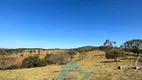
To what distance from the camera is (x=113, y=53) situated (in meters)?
33.8

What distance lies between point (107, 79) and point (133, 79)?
92.0 inches

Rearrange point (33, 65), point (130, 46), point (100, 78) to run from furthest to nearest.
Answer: point (130, 46) → point (33, 65) → point (100, 78)

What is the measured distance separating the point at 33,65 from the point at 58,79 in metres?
20.8

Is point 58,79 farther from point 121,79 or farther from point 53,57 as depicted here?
point 53,57

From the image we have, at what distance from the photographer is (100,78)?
13.8 meters

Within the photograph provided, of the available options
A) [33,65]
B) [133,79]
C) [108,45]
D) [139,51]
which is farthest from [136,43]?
[133,79]

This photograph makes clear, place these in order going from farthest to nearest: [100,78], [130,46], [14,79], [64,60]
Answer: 1. [130,46]
2. [64,60]
3. [14,79]
4. [100,78]

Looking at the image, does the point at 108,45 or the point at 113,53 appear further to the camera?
the point at 108,45

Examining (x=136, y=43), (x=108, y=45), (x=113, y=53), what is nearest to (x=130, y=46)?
(x=136, y=43)

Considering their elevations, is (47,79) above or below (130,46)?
below

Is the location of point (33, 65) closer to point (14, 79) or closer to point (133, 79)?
point (14, 79)

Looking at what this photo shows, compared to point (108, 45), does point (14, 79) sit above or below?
below

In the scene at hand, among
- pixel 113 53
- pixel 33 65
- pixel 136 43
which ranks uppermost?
pixel 136 43

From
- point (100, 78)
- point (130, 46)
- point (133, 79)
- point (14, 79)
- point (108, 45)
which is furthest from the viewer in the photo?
point (108, 45)
